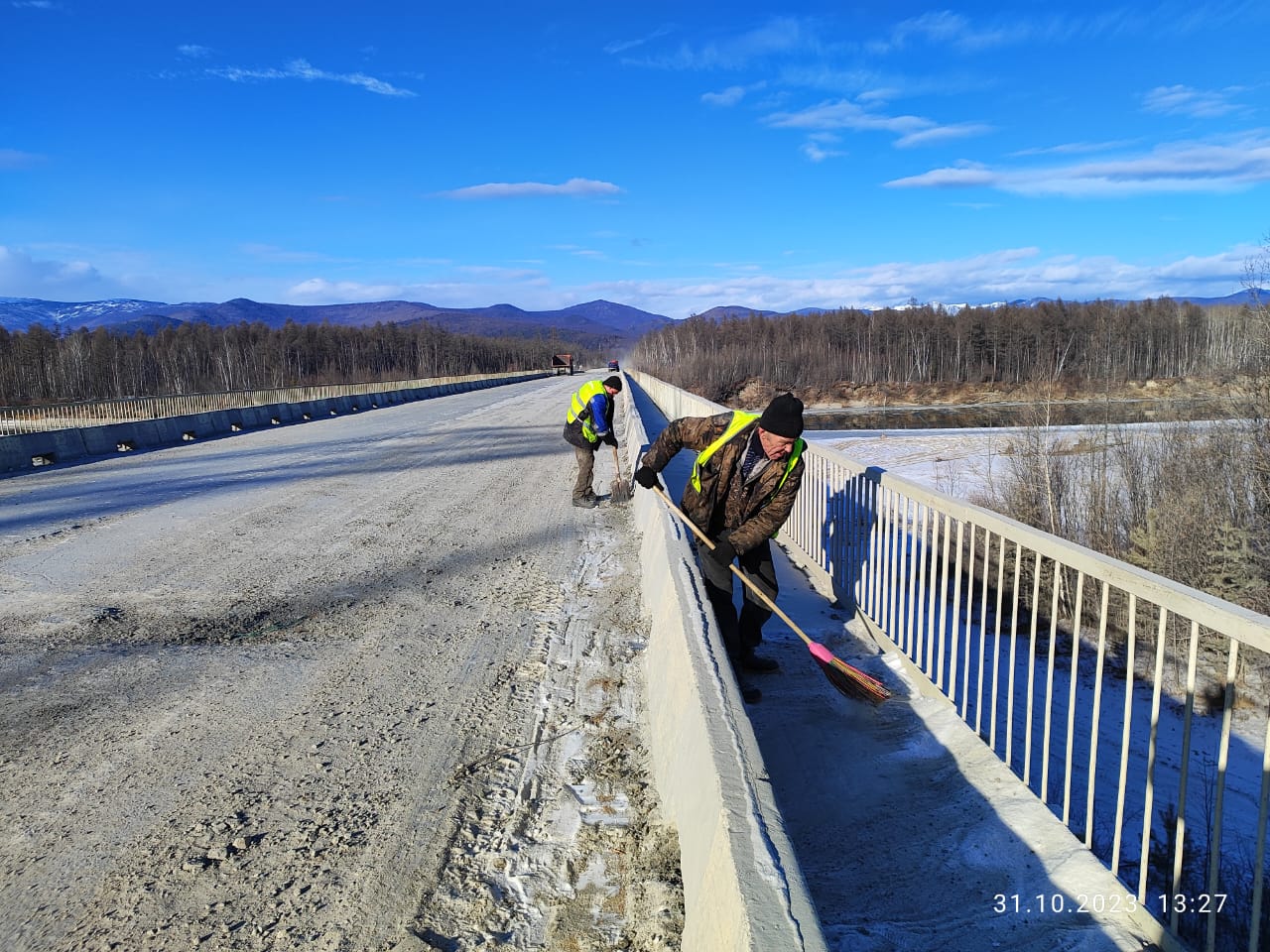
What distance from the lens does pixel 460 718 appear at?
466cm

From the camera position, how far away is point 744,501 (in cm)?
555

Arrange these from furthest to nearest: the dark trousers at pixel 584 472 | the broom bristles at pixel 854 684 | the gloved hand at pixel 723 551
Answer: the dark trousers at pixel 584 472
the gloved hand at pixel 723 551
the broom bristles at pixel 854 684

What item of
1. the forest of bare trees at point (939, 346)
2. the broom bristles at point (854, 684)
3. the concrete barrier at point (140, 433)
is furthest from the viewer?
the forest of bare trees at point (939, 346)

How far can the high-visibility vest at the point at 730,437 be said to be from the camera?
5.34 meters

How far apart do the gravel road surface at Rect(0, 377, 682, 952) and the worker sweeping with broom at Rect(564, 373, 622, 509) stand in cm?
197

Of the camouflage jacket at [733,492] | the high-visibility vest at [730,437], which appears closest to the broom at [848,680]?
the camouflage jacket at [733,492]

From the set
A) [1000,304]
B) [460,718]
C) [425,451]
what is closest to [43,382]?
[425,451]

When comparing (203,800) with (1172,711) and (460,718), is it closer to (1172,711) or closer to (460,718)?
(460,718)

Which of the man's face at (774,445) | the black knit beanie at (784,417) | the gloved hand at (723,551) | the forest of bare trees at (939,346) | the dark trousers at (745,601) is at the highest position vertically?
the forest of bare trees at (939,346)

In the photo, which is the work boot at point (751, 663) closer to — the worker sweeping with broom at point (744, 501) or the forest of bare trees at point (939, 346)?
the worker sweeping with broom at point (744, 501)

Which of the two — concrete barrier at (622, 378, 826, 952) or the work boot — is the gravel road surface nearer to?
concrete barrier at (622, 378, 826, 952)

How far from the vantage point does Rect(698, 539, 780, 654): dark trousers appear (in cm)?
558

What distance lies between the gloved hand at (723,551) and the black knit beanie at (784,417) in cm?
81

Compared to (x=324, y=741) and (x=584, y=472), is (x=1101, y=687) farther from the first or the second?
(x=584, y=472)
